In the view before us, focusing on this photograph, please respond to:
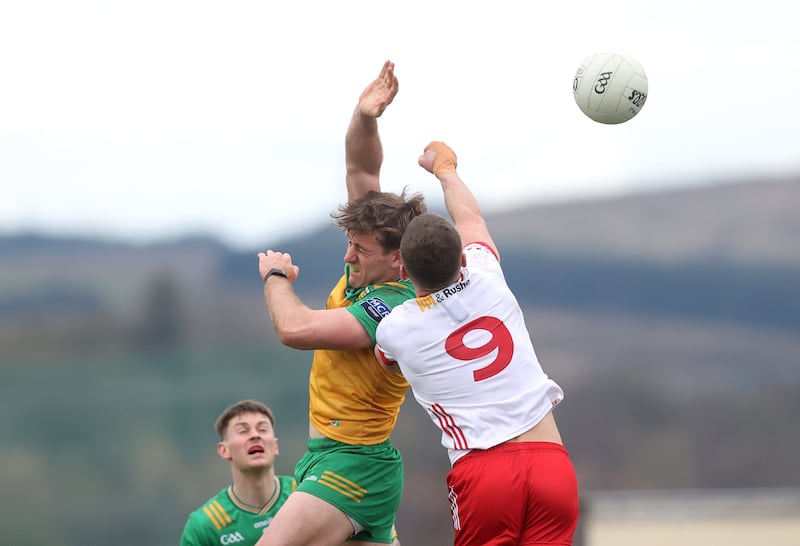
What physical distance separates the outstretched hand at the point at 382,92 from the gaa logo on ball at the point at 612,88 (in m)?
0.93

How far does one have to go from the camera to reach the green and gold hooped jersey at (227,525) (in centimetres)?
588

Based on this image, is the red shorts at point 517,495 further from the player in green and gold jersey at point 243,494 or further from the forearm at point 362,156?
the player in green and gold jersey at point 243,494

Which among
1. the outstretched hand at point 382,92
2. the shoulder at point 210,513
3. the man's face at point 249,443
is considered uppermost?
the outstretched hand at point 382,92

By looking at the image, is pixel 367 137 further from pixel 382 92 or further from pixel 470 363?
pixel 470 363

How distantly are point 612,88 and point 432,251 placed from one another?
5.00 feet

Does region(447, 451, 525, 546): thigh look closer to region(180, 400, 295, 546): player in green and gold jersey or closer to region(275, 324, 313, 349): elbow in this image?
region(275, 324, 313, 349): elbow

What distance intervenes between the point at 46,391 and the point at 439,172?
1199 centimetres

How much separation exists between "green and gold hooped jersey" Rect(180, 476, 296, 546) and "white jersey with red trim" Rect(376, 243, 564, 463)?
2.11 m

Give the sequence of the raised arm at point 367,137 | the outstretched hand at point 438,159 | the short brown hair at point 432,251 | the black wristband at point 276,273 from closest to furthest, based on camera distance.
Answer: the short brown hair at point 432,251 → the black wristband at point 276,273 → the outstretched hand at point 438,159 → the raised arm at point 367,137

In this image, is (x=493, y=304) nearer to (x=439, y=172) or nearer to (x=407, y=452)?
(x=439, y=172)

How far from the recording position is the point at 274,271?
4508 mm

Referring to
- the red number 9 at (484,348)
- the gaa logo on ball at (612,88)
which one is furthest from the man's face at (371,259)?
the gaa logo on ball at (612,88)

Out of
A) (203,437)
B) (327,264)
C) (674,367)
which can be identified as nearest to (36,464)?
(203,437)

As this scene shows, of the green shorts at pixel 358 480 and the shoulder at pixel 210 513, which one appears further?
the shoulder at pixel 210 513
